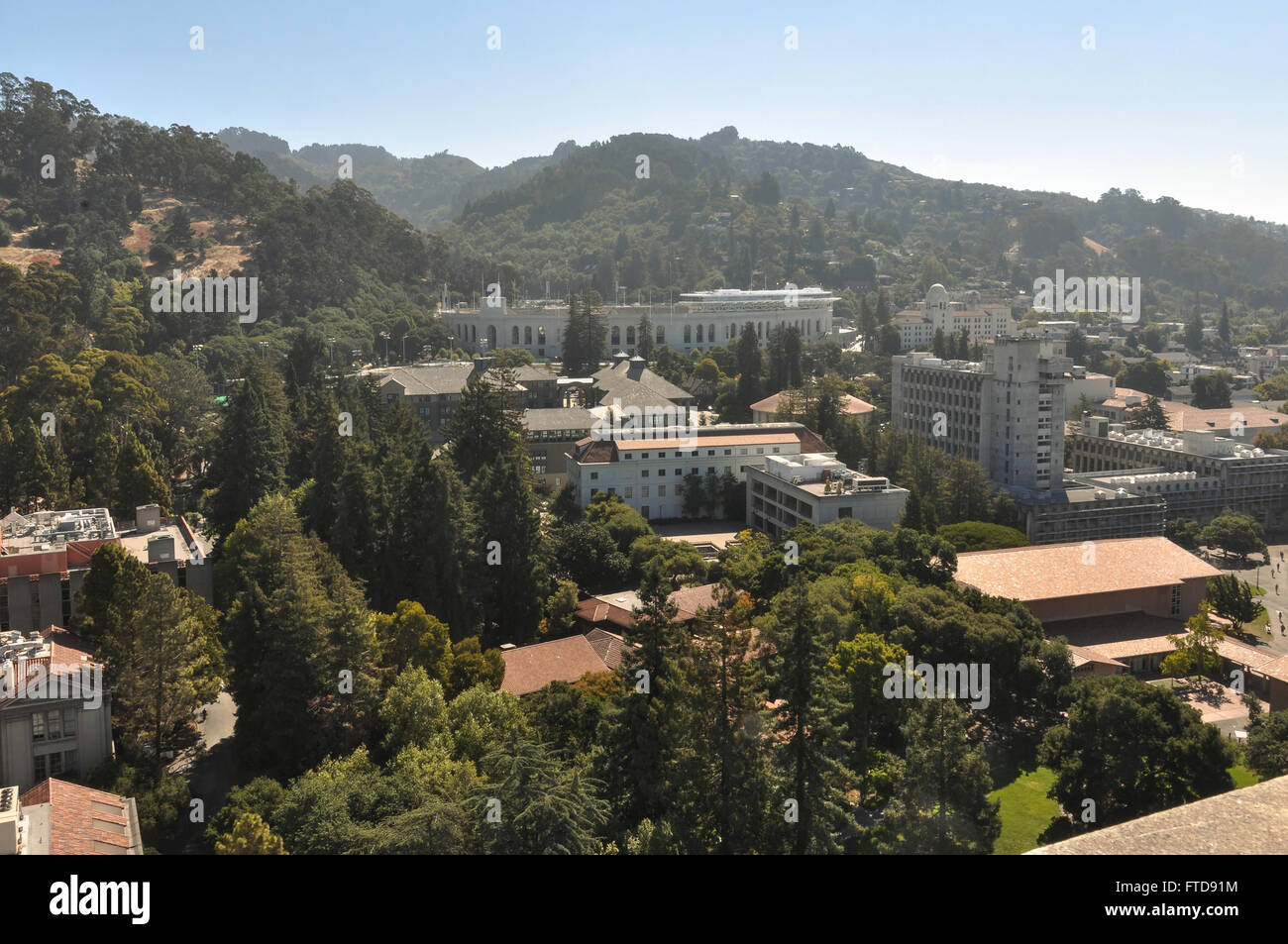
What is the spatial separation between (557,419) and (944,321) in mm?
46572

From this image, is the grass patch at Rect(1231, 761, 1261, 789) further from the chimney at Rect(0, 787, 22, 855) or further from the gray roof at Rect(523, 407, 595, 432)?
the gray roof at Rect(523, 407, 595, 432)

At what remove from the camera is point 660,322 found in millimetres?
70438

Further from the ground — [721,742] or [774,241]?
[774,241]

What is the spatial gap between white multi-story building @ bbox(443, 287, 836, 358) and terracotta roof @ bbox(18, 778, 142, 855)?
50120 mm

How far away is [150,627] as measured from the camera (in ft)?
54.4

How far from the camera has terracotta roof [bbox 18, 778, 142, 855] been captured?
1261 centimetres

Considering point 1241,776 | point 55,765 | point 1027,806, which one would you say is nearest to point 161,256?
point 55,765

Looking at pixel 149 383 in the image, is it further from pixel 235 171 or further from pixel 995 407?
pixel 235 171

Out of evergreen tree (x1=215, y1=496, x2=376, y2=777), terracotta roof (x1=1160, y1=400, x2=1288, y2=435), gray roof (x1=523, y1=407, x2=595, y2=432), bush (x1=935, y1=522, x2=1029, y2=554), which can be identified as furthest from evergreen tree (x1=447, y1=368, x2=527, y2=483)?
terracotta roof (x1=1160, y1=400, x2=1288, y2=435)

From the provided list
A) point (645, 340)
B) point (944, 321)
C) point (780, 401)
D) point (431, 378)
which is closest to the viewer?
Result: point (780, 401)

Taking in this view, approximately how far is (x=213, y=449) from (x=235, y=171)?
44871 mm

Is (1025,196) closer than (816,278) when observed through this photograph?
No

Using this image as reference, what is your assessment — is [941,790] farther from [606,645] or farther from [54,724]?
[54,724]
